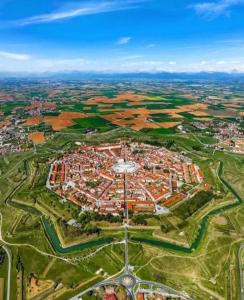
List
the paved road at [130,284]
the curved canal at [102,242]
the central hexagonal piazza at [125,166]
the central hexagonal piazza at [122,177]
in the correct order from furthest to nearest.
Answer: the central hexagonal piazza at [125,166], the central hexagonal piazza at [122,177], the curved canal at [102,242], the paved road at [130,284]

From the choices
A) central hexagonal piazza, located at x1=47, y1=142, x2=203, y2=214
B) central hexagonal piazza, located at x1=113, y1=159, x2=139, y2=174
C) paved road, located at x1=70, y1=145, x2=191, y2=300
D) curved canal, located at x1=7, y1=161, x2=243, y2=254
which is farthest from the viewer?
central hexagonal piazza, located at x1=113, y1=159, x2=139, y2=174

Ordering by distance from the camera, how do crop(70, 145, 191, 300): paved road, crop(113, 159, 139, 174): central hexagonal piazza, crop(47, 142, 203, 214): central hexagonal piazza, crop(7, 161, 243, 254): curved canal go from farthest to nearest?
crop(113, 159, 139, 174): central hexagonal piazza
crop(47, 142, 203, 214): central hexagonal piazza
crop(7, 161, 243, 254): curved canal
crop(70, 145, 191, 300): paved road

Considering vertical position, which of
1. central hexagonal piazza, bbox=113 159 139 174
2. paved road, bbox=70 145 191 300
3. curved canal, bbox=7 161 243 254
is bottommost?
curved canal, bbox=7 161 243 254

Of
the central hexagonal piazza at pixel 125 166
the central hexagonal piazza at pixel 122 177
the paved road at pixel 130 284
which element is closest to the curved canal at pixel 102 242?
the central hexagonal piazza at pixel 122 177

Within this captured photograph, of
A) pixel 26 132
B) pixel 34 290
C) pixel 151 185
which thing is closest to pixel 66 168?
pixel 151 185

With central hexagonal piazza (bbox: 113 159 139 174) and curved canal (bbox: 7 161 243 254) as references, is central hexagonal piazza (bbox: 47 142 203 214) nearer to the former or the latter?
central hexagonal piazza (bbox: 113 159 139 174)

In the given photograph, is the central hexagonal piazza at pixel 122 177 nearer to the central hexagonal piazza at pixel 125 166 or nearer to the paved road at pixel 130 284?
the central hexagonal piazza at pixel 125 166

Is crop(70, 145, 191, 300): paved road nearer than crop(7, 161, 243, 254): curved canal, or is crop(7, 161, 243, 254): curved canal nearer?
crop(70, 145, 191, 300): paved road

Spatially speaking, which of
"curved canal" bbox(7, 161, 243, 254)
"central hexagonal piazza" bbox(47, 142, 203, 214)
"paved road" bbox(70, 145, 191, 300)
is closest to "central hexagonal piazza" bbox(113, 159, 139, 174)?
"central hexagonal piazza" bbox(47, 142, 203, 214)

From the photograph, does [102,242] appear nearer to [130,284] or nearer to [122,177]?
[130,284]

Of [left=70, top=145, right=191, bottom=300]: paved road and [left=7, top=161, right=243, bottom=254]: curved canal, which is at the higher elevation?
[left=70, top=145, right=191, bottom=300]: paved road
